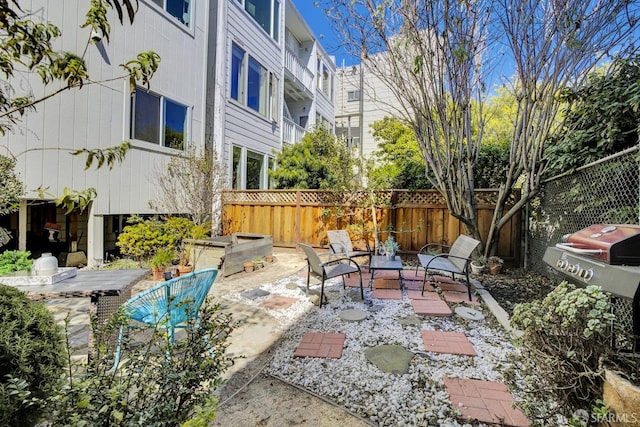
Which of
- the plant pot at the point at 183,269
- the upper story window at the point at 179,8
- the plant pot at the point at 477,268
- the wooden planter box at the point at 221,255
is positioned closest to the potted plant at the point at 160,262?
the plant pot at the point at 183,269

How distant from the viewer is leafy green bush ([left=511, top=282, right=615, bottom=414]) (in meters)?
1.81

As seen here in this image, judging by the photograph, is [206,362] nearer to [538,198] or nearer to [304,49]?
[538,198]

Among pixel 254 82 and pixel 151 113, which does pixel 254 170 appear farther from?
pixel 151 113

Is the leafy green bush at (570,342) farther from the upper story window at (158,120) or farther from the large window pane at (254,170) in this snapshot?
the large window pane at (254,170)

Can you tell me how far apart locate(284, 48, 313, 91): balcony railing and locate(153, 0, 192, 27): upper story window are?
437 cm

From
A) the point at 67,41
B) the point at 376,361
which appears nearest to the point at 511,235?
the point at 376,361

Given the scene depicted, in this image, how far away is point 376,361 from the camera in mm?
2803

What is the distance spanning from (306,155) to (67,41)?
618cm

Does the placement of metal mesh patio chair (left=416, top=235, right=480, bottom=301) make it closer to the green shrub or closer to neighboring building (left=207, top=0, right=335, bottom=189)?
the green shrub

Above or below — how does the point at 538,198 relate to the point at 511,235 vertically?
above

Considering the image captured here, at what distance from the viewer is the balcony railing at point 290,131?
1197 centimetres

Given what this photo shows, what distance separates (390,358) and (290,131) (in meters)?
10.8

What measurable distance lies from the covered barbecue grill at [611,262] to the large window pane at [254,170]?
8.94 m

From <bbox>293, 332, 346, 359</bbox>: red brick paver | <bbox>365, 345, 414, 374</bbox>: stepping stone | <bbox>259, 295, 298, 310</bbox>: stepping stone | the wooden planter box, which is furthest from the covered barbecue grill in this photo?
the wooden planter box
